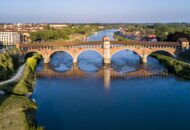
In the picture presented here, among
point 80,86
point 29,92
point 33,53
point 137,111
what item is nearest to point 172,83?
point 80,86

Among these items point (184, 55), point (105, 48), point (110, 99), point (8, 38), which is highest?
point (8, 38)

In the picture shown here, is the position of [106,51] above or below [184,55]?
above

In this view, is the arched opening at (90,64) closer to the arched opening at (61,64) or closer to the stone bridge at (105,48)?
the stone bridge at (105,48)

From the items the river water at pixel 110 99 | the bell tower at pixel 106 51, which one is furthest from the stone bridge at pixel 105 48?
the river water at pixel 110 99

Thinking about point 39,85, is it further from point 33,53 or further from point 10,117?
point 33,53

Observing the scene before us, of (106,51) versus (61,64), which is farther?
(61,64)

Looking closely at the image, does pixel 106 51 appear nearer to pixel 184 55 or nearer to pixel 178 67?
pixel 184 55

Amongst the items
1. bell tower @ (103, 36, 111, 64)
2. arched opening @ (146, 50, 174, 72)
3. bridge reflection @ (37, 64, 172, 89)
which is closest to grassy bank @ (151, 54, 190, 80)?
arched opening @ (146, 50, 174, 72)

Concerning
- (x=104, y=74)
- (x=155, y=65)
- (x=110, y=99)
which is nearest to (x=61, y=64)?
(x=104, y=74)
